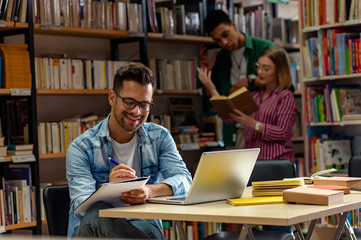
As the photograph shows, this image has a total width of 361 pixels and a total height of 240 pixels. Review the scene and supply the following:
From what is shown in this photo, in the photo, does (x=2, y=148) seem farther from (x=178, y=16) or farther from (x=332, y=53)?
(x=332, y=53)

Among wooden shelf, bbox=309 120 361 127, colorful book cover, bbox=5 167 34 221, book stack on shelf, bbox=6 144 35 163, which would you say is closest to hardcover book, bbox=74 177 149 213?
book stack on shelf, bbox=6 144 35 163

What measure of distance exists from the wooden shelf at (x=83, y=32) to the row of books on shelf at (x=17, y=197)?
97 centimetres

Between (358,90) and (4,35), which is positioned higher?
(4,35)

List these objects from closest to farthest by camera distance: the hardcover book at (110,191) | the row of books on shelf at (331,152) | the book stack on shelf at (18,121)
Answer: the hardcover book at (110,191)
the book stack on shelf at (18,121)
the row of books on shelf at (331,152)

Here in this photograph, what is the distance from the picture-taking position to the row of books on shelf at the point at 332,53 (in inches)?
188

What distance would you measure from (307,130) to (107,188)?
10.2ft

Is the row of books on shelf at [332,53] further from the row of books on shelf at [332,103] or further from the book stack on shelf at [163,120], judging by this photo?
the book stack on shelf at [163,120]

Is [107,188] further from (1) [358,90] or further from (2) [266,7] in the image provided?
(2) [266,7]

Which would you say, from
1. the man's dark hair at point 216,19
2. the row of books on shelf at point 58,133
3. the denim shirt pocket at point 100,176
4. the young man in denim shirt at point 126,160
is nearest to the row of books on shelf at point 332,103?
the man's dark hair at point 216,19

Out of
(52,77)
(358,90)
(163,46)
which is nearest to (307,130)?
(358,90)

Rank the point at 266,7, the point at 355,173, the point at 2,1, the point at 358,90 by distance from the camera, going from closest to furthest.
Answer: the point at 355,173 < the point at 2,1 < the point at 358,90 < the point at 266,7

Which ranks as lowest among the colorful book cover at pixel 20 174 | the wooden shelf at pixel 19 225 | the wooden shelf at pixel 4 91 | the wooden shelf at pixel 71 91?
the wooden shelf at pixel 19 225

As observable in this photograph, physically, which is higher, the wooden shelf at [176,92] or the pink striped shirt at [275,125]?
the wooden shelf at [176,92]

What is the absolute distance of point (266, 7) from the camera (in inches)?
263
